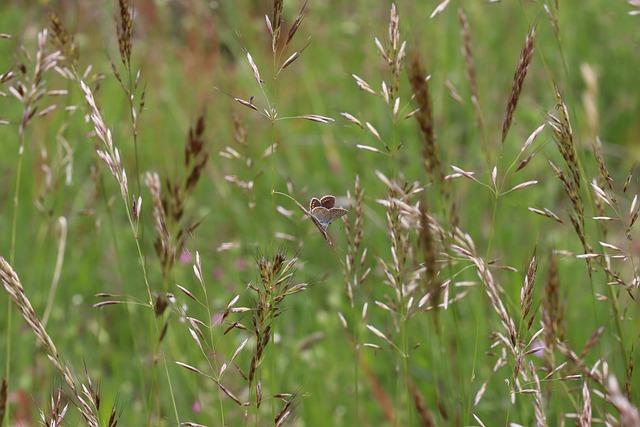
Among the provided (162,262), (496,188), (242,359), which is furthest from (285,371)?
(496,188)

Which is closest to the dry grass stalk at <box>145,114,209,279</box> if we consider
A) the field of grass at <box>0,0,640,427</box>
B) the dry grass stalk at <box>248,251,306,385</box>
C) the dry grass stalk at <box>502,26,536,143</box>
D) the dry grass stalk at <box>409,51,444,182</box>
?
the field of grass at <box>0,0,640,427</box>

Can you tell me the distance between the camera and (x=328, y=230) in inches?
129

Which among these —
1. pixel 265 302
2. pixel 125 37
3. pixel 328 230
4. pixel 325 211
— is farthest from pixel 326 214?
pixel 328 230

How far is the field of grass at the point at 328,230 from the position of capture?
→ 1351 millimetres

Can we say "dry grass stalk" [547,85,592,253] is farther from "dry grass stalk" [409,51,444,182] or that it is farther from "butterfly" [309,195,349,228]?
"butterfly" [309,195,349,228]

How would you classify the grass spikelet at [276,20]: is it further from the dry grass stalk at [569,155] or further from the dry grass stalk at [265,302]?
the dry grass stalk at [569,155]

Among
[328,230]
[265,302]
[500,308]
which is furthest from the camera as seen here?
[328,230]

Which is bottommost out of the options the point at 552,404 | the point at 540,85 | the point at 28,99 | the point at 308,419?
the point at 308,419

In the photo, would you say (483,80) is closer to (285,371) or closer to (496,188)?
(285,371)

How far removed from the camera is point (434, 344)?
2627 mm

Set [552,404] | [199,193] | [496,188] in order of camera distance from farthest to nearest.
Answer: [199,193], [552,404], [496,188]

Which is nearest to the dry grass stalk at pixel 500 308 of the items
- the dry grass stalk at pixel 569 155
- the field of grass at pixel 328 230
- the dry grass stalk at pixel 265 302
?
the field of grass at pixel 328 230

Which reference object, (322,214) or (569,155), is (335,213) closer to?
(322,214)

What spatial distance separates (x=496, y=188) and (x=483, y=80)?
2.93 metres
